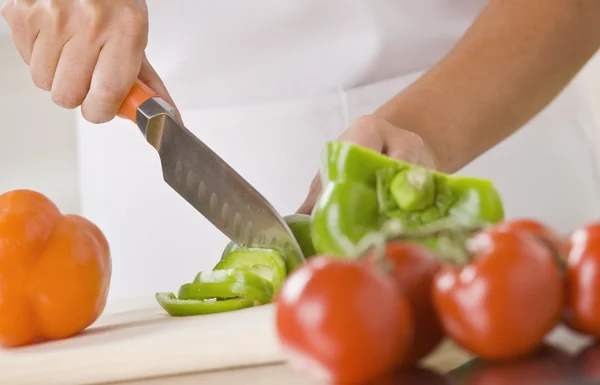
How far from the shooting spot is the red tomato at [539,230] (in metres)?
Result: 0.62

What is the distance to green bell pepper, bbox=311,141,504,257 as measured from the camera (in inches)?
38.1

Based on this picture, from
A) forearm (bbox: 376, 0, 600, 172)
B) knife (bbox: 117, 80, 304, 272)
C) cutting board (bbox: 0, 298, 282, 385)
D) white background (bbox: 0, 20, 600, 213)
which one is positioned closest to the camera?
cutting board (bbox: 0, 298, 282, 385)

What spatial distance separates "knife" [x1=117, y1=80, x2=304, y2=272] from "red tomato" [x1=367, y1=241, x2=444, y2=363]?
57 cm

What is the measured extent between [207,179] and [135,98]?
16 centimetres

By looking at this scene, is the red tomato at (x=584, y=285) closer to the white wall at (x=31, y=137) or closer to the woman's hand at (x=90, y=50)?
the woman's hand at (x=90, y=50)

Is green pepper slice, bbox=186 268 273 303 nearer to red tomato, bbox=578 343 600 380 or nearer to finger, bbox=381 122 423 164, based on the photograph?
finger, bbox=381 122 423 164

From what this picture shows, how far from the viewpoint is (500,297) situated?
0.54m

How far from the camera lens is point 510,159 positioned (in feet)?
5.75

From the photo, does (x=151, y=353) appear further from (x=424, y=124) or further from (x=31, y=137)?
(x=31, y=137)

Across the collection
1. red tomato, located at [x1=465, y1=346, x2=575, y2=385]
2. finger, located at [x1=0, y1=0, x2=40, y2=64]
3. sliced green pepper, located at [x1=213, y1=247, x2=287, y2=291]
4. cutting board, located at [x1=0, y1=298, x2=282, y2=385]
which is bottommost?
cutting board, located at [x1=0, y1=298, x2=282, y2=385]

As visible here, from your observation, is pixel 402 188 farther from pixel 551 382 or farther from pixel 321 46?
pixel 321 46

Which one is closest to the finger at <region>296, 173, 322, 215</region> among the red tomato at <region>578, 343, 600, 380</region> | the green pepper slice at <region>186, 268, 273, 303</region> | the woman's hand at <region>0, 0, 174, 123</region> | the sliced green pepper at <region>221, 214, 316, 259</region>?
the sliced green pepper at <region>221, 214, 316, 259</region>

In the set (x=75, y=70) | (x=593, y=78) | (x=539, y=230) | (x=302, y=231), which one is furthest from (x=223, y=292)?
(x=593, y=78)

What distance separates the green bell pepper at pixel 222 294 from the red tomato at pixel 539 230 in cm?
48
